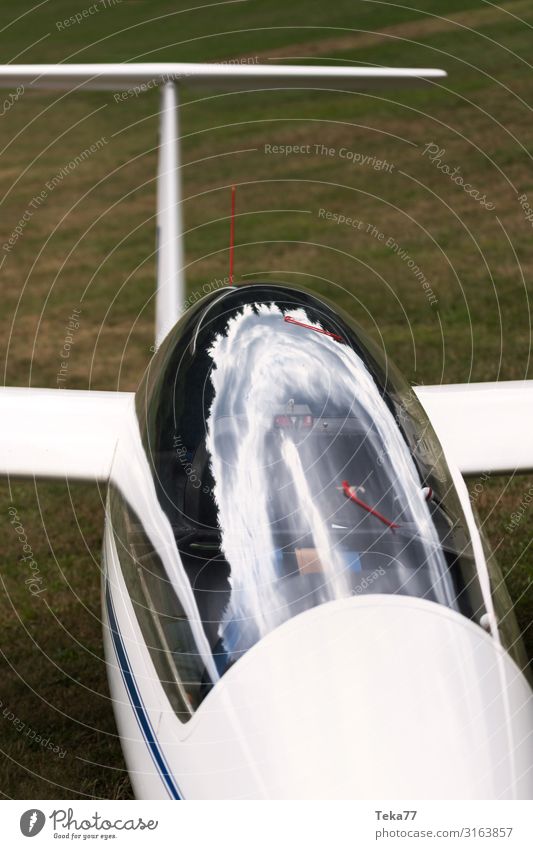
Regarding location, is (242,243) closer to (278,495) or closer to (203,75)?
(203,75)

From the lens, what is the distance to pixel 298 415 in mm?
2969

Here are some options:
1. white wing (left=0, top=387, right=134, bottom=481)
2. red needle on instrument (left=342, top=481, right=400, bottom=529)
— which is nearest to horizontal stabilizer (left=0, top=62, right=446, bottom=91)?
white wing (left=0, top=387, right=134, bottom=481)

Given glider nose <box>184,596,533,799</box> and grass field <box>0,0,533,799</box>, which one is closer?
glider nose <box>184,596,533,799</box>

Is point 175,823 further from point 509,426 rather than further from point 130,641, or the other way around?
point 509,426

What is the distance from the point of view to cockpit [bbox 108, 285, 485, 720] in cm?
266

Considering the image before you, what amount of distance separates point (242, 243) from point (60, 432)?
8.31 m

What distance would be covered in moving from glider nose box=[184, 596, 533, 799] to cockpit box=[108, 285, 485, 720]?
0.08 m

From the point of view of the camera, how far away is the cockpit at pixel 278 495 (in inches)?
105

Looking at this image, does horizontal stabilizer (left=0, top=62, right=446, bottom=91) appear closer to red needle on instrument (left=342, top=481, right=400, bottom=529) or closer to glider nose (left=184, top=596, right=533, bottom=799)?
red needle on instrument (left=342, top=481, right=400, bottom=529)

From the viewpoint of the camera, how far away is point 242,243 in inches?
488

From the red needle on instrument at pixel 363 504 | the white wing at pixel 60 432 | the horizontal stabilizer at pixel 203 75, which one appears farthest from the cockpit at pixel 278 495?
the horizontal stabilizer at pixel 203 75

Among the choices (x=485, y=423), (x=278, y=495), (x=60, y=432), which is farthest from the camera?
(x=485, y=423)

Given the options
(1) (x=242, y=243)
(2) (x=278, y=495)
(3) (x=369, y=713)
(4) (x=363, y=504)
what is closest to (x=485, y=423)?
(4) (x=363, y=504)

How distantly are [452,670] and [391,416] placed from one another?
0.93m
